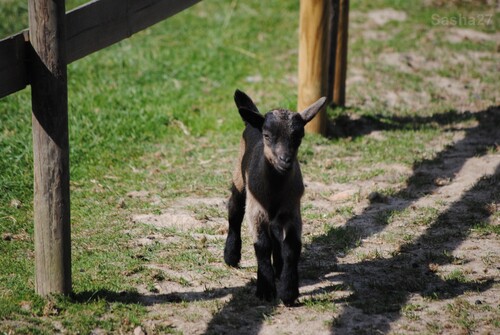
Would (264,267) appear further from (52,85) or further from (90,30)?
(90,30)

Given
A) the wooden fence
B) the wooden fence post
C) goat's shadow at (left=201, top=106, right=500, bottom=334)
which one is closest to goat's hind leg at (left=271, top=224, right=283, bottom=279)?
goat's shadow at (left=201, top=106, right=500, bottom=334)

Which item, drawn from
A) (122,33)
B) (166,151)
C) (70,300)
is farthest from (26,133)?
(70,300)

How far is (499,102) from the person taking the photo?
11.1 meters

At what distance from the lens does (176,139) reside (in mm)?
10234

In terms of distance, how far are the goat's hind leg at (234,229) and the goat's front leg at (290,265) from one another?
60cm

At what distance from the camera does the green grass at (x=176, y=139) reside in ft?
21.5

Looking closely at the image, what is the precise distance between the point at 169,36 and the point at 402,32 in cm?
422

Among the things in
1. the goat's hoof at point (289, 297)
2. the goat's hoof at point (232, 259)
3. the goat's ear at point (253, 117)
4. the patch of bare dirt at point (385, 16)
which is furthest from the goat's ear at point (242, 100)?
the patch of bare dirt at point (385, 16)

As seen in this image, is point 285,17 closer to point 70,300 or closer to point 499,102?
point 499,102

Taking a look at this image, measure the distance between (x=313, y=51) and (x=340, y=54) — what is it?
1068 millimetres

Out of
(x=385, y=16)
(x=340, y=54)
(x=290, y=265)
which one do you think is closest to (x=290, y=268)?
(x=290, y=265)

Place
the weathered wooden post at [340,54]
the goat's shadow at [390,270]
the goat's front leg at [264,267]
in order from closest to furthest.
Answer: the goat's shadow at [390,270], the goat's front leg at [264,267], the weathered wooden post at [340,54]

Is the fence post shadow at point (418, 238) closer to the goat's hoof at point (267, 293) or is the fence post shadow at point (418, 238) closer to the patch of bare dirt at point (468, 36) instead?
the goat's hoof at point (267, 293)

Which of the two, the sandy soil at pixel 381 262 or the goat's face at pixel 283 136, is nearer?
the sandy soil at pixel 381 262
